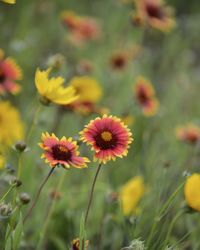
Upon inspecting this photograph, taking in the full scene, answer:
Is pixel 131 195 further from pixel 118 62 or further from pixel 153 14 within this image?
pixel 118 62

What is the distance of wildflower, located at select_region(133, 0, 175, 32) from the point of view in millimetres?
2898

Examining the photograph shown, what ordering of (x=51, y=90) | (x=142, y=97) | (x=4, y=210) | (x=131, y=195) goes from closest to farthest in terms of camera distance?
(x=4, y=210) → (x=51, y=90) → (x=131, y=195) → (x=142, y=97)

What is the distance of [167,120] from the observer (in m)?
3.64

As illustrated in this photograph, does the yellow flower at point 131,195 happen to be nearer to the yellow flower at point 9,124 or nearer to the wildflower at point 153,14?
the yellow flower at point 9,124

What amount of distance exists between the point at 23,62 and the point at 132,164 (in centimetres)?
145

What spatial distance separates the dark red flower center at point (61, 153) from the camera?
1.36 meters

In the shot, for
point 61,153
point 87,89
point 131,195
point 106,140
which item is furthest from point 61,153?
point 87,89

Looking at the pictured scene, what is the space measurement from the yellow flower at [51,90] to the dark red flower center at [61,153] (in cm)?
36

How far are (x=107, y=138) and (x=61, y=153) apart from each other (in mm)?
130

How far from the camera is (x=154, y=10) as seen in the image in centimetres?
323

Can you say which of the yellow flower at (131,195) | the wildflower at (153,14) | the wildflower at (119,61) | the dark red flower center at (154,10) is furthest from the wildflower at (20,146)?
the wildflower at (119,61)

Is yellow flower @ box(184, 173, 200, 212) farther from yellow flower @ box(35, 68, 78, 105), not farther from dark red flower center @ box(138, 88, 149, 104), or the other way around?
dark red flower center @ box(138, 88, 149, 104)

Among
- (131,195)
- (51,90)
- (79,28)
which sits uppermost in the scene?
(79,28)

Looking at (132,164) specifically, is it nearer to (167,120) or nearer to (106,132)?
(167,120)
